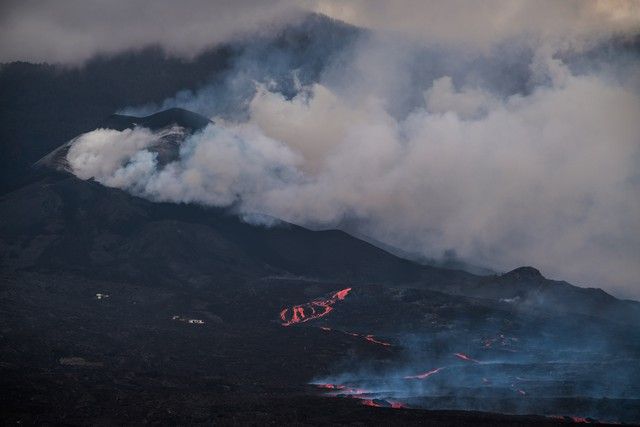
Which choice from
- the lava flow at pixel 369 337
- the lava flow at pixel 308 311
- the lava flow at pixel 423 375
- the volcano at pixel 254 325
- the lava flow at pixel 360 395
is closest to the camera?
the volcano at pixel 254 325

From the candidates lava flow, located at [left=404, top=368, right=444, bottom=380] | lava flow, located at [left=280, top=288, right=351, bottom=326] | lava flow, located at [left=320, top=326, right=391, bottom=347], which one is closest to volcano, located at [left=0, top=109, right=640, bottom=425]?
lava flow, located at [left=404, top=368, right=444, bottom=380]

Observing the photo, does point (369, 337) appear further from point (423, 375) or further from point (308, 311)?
point (423, 375)

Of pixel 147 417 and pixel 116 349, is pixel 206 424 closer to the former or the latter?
pixel 147 417

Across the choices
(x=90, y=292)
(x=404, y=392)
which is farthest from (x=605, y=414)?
(x=90, y=292)

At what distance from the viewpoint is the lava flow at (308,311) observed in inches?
4203

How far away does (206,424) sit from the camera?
52.1 m

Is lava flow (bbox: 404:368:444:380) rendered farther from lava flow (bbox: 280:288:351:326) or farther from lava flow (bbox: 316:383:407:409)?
lava flow (bbox: 280:288:351:326)

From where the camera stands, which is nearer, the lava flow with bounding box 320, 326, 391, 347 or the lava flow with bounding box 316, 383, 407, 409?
the lava flow with bounding box 316, 383, 407, 409

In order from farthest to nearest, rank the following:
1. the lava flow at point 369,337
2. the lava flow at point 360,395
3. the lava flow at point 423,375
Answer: the lava flow at point 369,337, the lava flow at point 423,375, the lava flow at point 360,395

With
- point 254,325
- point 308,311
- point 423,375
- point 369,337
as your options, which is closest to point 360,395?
point 423,375

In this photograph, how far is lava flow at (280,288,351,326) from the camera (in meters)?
107

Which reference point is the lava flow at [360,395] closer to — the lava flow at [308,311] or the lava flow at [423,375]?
the lava flow at [423,375]

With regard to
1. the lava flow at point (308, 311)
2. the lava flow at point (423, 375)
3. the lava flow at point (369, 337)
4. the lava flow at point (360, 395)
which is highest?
the lava flow at point (308, 311)

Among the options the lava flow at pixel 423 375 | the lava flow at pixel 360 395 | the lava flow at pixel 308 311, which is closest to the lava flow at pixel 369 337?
the lava flow at pixel 308 311
